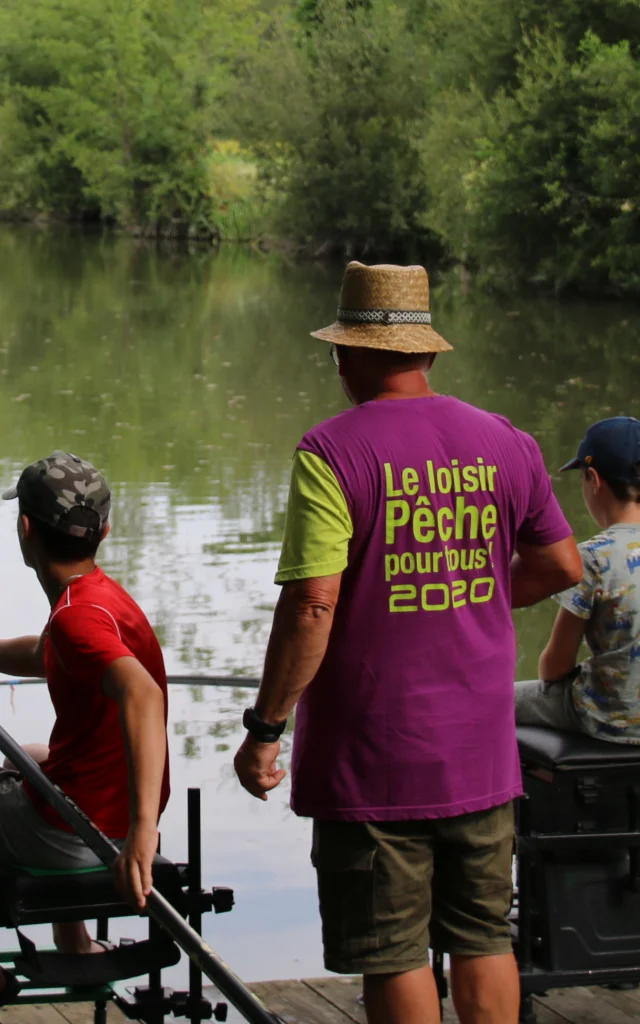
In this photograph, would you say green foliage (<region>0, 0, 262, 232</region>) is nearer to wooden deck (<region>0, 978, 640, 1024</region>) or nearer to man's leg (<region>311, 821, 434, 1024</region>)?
wooden deck (<region>0, 978, 640, 1024</region>)

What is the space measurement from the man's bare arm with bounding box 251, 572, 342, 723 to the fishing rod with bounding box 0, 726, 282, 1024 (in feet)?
1.14

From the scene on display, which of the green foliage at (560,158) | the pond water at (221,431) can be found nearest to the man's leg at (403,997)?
the pond water at (221,431)

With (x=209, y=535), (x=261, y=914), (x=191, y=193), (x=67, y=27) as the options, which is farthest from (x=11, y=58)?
(x=261, y=914)

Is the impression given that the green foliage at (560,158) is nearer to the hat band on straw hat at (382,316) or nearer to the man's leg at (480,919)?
the hat band on straw hat at (382,316)

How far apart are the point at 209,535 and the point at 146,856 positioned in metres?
7.66

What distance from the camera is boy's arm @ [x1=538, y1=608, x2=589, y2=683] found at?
3221 millimetres

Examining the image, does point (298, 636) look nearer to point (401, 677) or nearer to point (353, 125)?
point (401, 677)

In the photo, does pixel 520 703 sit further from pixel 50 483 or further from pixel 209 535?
pixel 209 535

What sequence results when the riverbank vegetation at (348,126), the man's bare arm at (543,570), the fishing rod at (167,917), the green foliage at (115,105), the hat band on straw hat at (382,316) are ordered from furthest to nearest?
the green foliage at (115,105)
the riverbank vegetation at (348,126)
the man's bare arm at (543,570)
the hat band on straw hat at (382,316)
the fishing rod at (167,917)

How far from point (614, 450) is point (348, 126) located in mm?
42436

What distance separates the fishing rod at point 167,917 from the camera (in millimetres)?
2379

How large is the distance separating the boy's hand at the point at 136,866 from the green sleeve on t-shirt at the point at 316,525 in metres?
0.45

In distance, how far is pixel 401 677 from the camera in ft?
8.67

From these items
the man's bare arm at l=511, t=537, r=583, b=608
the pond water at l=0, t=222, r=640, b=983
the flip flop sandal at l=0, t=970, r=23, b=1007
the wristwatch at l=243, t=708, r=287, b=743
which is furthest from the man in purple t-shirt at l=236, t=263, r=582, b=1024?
the pond water at l=0, t=222, r=640, b=983
